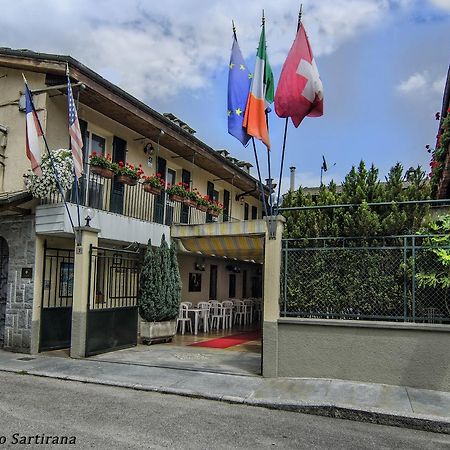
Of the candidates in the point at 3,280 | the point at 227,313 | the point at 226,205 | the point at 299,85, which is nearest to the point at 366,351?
the point at 299,85

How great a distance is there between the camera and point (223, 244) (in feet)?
46.4

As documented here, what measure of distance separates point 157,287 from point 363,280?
5.69m

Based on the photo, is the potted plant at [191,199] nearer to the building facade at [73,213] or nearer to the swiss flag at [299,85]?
the building facade at [73,213]

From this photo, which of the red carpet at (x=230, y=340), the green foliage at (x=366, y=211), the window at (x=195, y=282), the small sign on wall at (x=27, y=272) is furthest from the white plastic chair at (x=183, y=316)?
the green foliage at (x=366, y=211)

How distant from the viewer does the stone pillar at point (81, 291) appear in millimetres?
9953

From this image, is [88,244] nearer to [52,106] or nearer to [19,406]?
[52,106]

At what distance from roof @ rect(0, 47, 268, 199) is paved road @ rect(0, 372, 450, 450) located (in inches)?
279

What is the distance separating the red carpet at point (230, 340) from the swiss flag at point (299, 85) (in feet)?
22.5

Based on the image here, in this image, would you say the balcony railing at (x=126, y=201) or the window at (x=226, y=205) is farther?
the window at (x=226, y=205)

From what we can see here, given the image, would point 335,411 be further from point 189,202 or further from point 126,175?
point 189,202

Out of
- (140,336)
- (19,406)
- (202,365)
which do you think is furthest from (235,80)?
(140,336)

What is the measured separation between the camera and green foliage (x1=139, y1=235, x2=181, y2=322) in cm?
1192

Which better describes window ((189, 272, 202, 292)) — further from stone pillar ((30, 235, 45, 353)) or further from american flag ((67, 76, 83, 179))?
american flag ((67, 76, 83, 179))

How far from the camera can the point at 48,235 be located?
1099cm
